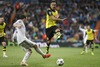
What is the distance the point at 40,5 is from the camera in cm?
4056

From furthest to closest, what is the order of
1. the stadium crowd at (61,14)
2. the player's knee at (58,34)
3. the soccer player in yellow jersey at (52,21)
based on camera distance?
1. the stadium crowd at (61,14)
2. the soccer player in yellow jersey at (52,21)
3. the player's knee at (58,34)

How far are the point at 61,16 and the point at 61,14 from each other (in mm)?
496

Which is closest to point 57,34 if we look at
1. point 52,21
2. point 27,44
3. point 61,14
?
point 52,21

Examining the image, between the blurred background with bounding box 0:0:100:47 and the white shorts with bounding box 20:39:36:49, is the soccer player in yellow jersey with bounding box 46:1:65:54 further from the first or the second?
the blurred background with bounding box 0:0:100:47

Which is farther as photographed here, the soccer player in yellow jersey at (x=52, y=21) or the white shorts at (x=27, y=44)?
the soccer player in yellow jersey at (x=52, y=21)

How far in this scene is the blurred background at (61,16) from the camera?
120 feet

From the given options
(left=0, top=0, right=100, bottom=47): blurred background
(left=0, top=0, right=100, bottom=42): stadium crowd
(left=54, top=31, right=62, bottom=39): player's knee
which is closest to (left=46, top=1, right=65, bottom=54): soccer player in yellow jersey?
(left=54, top=31, right=62, bottom=39): player's knee

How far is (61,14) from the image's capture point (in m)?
39.2

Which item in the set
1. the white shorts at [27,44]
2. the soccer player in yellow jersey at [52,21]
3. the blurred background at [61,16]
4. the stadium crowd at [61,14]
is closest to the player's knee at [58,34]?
the soccer player in yellow jersey at [52,21]

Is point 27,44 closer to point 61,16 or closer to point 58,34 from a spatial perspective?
point 58,34

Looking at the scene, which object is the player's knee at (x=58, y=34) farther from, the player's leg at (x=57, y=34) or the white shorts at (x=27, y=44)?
the white shorts at (x=27, y=44)

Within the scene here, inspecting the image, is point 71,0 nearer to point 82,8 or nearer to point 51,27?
point 82,8

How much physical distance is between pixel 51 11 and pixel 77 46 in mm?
18655

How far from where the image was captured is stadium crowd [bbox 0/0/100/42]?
36750 mm
